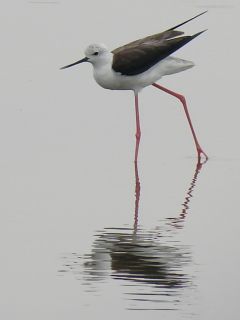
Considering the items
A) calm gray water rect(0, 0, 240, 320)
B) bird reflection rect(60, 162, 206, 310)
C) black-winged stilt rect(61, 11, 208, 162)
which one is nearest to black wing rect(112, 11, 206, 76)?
black-winged stilt rect(61, 11, 208, 162)

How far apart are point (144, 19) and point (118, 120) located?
19.4ft

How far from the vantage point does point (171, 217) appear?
9867 mm

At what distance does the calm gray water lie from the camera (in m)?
8.00

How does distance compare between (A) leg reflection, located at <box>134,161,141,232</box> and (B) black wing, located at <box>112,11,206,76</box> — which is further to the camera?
(B) black wing, located at <box>112,11,206,76</box>

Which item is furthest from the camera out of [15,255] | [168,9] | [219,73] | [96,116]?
[168,9]

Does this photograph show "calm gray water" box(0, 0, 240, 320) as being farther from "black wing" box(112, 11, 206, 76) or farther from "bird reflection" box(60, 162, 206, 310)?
"black wing" box(112, 11, 206, 76)

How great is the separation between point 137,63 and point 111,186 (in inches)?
87.4

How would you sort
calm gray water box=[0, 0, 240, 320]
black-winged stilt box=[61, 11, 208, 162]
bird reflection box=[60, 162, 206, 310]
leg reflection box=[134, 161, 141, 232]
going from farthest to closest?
black-winged stilt box=[61, 11, 208, 162] → leg reflection box=[134, 161, 141, 232] → bird reflection box=[60, 162, 206, 310] → calm gray water box=[0, 0, 240, 320]

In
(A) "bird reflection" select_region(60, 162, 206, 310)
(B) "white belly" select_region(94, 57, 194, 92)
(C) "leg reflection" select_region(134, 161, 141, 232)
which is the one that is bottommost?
(A) "bird reflection" select_region(60, 162, 206, 310)

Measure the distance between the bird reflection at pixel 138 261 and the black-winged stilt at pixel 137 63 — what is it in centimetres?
312

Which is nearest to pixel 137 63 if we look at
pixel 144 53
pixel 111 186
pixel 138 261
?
pixel 144 53

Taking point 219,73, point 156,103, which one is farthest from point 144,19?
point 156,103

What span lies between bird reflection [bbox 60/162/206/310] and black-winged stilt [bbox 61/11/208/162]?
123 inches

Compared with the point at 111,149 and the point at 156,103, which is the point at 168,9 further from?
the point at 111,149
